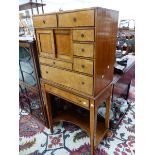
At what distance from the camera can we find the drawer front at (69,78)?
3.75ft

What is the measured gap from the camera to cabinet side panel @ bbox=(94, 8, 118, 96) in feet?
3.16

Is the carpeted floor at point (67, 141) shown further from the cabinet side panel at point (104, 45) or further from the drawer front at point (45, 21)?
the drawer front at point (45, 21)

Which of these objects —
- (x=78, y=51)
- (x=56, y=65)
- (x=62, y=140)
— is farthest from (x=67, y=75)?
(x=62, y=140)

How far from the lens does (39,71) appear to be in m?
1.57

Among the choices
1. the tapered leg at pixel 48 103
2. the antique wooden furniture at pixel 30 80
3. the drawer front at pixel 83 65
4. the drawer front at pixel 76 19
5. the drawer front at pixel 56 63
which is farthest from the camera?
the tapered leg at pixel 48 103

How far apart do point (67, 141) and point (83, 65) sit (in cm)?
115

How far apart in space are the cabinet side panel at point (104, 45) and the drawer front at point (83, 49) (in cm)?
4

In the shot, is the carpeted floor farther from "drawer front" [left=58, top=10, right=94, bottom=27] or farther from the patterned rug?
"drawer front" [left=58, top=10, right=94, bottom=27]

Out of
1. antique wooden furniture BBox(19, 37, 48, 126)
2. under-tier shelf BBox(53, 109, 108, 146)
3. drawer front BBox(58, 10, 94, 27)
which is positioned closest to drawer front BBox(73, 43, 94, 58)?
drawer front BBox(58, 10, 94, 27)

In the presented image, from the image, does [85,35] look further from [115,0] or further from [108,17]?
[115,0]

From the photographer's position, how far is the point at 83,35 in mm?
989

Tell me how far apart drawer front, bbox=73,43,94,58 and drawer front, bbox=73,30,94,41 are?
1.7 inches

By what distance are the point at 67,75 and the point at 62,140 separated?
989 millimetres

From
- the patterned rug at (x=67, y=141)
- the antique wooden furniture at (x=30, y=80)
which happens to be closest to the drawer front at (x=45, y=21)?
the antique wooden furniture at (x=30, y=80)
